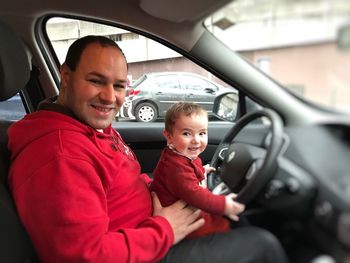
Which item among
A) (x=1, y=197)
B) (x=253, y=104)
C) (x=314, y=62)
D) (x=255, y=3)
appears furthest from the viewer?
(x=253, y=104)

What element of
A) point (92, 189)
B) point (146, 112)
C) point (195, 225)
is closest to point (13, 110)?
point (146, 112)

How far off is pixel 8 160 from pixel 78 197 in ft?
1.51

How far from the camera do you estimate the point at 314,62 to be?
1.15 m

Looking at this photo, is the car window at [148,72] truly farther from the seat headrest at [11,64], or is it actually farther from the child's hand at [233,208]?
the child's hand at [233,208]

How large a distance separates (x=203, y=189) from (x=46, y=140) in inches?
22.1

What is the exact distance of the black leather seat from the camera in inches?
55.9

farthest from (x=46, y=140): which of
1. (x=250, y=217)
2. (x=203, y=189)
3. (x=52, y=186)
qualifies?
(x=250, y=217)

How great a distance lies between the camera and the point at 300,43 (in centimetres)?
121

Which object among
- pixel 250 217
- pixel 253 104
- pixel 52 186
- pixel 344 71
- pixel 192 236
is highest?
pixel 344 71

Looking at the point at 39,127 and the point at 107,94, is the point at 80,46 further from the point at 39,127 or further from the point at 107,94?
the point at 39,127

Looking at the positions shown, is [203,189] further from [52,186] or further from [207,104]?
[207,104]

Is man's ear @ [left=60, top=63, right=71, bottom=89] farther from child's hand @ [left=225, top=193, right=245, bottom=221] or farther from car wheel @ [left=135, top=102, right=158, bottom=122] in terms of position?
car wheel @ [left=135, top=102, right=158, bottom=122]

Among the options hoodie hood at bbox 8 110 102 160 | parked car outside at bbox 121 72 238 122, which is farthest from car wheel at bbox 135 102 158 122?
hoodie hood at bbox 8 110 102 160

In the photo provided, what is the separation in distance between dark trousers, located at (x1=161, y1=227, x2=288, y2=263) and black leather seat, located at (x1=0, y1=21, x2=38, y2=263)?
18.9 inches
